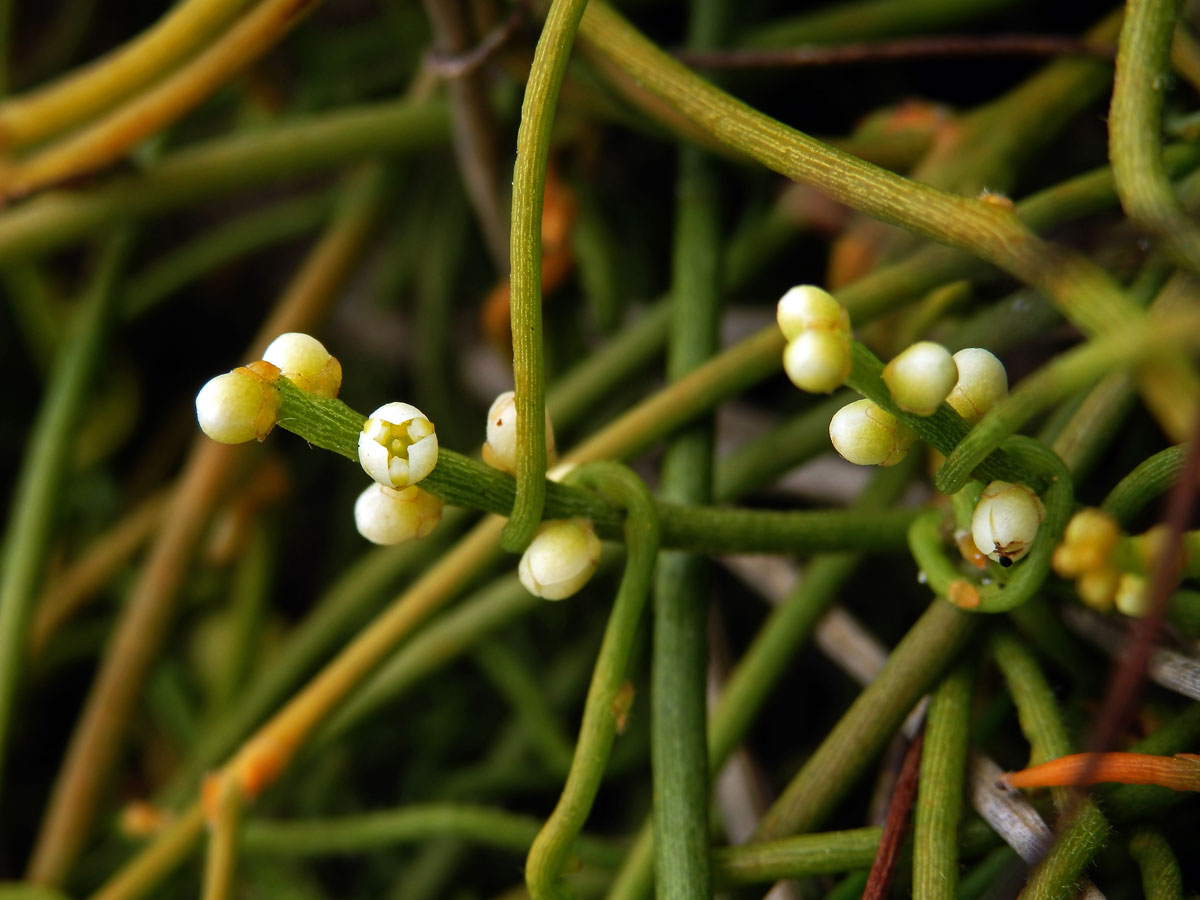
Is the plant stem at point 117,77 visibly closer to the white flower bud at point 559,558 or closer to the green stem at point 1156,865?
the white flower bud at point 559,558

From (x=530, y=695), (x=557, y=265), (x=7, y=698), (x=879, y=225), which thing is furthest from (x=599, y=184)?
(x=7, y=698)

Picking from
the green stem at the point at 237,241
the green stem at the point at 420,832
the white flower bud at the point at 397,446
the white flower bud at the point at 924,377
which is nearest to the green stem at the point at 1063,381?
the white flower bud at the point at 924,377

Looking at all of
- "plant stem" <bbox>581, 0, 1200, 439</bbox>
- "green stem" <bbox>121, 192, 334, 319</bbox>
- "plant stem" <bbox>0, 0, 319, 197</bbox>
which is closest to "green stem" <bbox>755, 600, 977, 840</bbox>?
"plant stem" <bbox>581, 0, 1200, 439</bbox>

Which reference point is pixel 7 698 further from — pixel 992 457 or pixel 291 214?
pixel 992 457

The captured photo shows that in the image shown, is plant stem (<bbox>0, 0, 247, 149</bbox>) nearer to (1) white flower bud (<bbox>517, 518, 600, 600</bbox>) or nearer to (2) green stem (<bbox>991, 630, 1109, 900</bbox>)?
(1) white flower bud (<bbox>517, 518, 600, 600</bbox>)

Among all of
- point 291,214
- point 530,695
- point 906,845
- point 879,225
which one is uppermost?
point 291,214

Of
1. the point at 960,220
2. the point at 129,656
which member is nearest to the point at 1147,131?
the point at 960,220

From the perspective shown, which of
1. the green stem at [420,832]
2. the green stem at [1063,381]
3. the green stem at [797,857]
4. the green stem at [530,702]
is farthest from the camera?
the green stem at [530,702]
